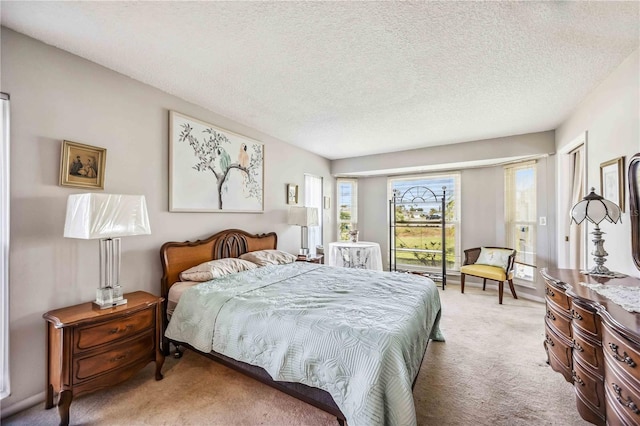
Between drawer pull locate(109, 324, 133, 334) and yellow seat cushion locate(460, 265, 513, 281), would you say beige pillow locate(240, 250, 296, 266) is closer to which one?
drawer pull locate(109, 324, 133, 334)

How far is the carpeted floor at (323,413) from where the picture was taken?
1.76 m

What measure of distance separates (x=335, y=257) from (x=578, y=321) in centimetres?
360

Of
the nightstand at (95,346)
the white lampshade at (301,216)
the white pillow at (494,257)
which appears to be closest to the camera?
the nightstand at (95,346)

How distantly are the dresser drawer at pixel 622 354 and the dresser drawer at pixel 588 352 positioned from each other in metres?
0.15

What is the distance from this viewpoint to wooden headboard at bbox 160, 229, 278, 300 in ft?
8.68

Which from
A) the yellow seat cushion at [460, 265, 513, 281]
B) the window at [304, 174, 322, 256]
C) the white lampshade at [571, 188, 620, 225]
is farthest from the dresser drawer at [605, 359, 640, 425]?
the window at [304, 174, 322, 256]

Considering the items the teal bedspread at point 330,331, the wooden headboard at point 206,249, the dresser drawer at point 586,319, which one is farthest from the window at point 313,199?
the dresser drawer at point 586,319

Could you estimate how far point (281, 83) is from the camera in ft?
8.29

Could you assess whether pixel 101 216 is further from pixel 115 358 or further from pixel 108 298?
pixel 115 358

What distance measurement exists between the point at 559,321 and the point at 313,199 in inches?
156

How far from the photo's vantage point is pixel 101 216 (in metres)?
1.81

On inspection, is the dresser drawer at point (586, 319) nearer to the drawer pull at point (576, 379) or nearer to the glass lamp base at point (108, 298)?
the drawer pull at point (576, 379)

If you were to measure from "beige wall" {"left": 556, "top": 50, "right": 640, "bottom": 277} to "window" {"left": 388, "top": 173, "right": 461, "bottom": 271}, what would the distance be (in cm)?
244

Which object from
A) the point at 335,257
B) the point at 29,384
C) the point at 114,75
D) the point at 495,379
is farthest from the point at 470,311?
the point at 114,75
